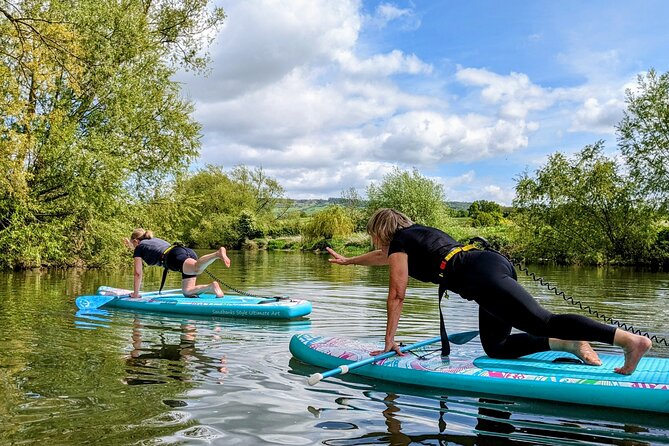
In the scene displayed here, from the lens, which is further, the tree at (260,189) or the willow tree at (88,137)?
the tree at (260,189)

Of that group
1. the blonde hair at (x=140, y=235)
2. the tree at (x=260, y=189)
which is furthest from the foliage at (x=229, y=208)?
the blonde hair at (x=140, y=235)

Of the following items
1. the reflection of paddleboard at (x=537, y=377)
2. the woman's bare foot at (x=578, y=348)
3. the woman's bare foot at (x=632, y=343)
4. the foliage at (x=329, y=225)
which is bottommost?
Answer: the reflection of paddleboard at (x=537, y=377)

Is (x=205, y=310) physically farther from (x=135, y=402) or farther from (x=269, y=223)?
(x=269, y=223)

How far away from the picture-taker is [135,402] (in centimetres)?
498

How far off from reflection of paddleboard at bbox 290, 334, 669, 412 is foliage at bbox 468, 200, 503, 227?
187 feet

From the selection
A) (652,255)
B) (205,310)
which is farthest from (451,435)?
(652,255)

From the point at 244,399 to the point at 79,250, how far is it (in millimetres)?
18748

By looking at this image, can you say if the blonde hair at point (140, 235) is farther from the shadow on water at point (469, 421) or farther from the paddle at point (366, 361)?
the shadow on water at point (469, 421)

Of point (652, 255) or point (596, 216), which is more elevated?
point (596, 216)

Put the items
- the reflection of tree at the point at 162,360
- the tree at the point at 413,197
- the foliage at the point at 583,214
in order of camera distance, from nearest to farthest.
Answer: the reflection of tree at the point at 162,360 < the foliage at the point at 583,214 < the tree at the point at 413,197

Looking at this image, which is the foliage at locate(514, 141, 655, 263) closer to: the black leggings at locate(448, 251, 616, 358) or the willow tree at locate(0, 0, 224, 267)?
the willow tree at locate(0, 0, 224, 267)

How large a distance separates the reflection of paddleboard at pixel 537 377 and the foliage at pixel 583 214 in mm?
30688

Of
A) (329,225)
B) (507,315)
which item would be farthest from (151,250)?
(329,225)

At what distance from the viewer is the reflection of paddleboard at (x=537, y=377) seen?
4875 mm
